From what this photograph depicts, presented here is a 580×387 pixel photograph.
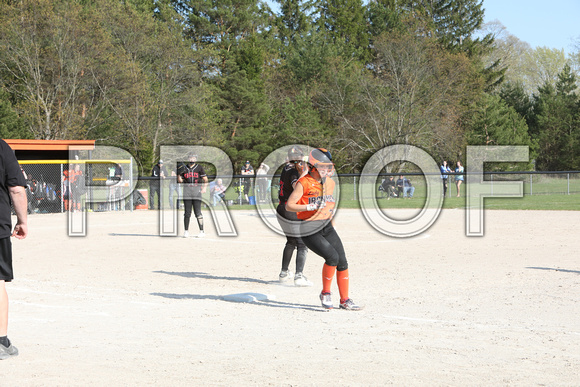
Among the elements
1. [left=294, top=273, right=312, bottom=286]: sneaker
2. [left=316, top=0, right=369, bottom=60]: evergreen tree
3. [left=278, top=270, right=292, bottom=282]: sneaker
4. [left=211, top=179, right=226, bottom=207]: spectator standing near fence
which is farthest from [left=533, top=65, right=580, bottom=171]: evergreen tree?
[left=294, top=273, right=312, bottom=286]: sneaker

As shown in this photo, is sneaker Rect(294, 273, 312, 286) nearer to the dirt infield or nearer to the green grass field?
the dirt infield

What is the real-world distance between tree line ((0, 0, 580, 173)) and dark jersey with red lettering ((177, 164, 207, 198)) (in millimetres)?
28708

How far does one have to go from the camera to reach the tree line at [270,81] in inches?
1635

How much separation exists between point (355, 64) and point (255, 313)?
5286cm

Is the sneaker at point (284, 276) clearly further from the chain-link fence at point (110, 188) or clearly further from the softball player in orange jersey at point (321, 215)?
the chain-link fence at point (110, 188)

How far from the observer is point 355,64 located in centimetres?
5816

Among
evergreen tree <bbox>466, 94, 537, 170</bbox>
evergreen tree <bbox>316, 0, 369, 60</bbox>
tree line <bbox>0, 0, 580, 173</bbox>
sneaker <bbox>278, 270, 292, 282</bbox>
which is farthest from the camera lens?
evergreen tree <bbox>316, 0, 369, 60</bbox>

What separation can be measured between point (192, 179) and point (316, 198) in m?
7.76

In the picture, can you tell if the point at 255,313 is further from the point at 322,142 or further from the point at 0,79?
the point at 322,142

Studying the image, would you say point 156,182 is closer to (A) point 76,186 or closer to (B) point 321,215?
(A) point 76,186

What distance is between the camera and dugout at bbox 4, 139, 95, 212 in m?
23.5

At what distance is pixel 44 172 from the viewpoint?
24.0 m

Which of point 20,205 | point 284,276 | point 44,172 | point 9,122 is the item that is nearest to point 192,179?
point 284,276

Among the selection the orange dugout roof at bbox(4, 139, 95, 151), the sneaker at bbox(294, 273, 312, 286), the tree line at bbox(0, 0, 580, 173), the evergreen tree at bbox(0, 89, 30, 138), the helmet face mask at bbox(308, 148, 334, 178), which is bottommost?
the sneaker at bbox(294, 273, 312, 286)
